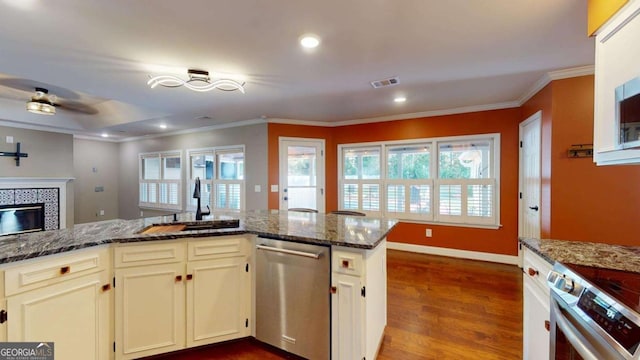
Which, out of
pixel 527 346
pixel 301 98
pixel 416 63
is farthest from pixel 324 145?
pixel 527 346

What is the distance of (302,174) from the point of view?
16.7 feet

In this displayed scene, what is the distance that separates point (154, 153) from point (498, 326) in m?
7.32

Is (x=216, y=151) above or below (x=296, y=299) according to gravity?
above

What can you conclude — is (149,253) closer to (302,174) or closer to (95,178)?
(302,174)

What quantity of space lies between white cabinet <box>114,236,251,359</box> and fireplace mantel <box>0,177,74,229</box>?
5.40 metres

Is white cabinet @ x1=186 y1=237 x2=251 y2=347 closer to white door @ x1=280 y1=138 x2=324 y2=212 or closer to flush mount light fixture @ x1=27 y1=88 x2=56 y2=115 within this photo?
white door @ x1=280 y1=138 x2=324 y2=212

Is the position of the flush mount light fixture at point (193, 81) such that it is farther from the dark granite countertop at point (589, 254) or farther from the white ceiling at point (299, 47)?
the dark granite countertop at point (589, 254)

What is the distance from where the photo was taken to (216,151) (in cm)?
558

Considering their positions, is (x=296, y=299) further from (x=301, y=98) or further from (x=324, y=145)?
(x=324, y=145)

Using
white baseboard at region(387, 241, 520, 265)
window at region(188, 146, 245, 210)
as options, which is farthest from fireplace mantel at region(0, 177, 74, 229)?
white baseboard at region(387, 241, 520, 265)

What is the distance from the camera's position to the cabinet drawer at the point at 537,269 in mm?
1368

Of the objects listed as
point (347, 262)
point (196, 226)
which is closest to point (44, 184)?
point (196, 226)

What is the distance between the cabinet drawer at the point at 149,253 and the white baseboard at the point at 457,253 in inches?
145

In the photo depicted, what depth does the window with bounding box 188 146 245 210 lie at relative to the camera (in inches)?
209
